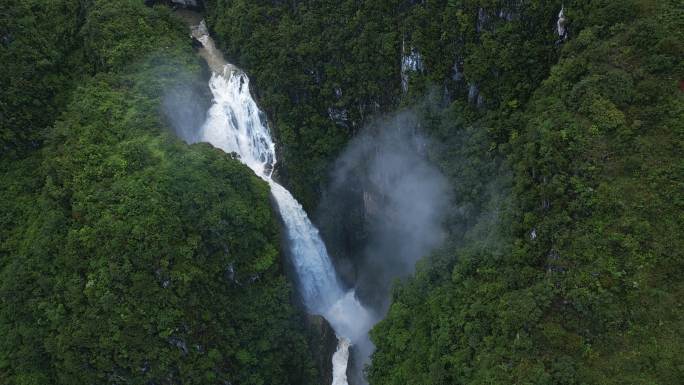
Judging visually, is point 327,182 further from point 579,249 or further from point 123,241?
point 579,249

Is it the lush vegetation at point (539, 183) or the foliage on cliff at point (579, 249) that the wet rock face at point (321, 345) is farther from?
the foliage on cliff at point (579, 249)

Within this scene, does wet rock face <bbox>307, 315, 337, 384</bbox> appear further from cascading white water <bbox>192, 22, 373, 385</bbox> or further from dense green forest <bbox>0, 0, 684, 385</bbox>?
cascading white water <bbox>192, 22, 373, 385</bbox>

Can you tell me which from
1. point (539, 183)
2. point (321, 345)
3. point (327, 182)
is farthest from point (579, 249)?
Result: point (327, 182)

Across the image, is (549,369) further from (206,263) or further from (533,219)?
(206,263)

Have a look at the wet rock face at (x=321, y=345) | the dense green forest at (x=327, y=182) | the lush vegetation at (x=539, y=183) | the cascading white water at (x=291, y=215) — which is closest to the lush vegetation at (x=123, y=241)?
the dense green forest at (x=327, y=182)

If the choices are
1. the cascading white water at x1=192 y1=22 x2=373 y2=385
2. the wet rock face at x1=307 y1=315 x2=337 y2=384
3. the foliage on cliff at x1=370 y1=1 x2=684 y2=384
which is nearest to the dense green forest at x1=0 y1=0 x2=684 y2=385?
the foliage on cliff at x1=370 y1=1 x2=684 y2=384

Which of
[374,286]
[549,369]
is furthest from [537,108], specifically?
[374,286]
